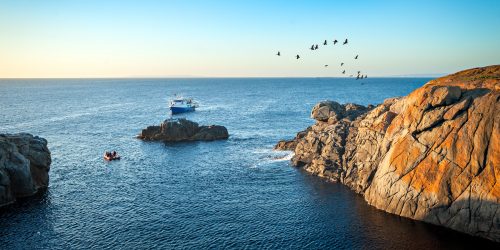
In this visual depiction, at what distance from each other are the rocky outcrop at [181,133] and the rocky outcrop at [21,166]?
145ft

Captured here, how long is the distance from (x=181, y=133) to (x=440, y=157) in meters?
83.1

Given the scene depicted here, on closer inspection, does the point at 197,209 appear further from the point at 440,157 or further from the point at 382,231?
the point at 440,157

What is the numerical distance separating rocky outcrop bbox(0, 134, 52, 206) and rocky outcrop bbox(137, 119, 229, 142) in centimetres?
4407

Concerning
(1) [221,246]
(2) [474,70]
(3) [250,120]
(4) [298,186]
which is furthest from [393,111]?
(3) [250,120]

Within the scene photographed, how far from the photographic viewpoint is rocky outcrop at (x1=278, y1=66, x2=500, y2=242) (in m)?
57.4

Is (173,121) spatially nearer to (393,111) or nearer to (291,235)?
(393,111)

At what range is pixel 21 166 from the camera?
2918 inches

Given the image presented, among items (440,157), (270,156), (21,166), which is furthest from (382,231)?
(21,166)

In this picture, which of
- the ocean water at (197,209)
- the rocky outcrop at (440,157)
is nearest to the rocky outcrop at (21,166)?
the ocean water at (197,209)

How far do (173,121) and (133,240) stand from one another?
7917 centimetres

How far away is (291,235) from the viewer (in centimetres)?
5694

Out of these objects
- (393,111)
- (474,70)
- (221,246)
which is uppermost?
(474,70)

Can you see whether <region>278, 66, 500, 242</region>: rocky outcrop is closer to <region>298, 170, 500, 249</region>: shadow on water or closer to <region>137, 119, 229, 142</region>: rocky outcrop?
<region>298, 170, 500, 249</region>: shadow on water

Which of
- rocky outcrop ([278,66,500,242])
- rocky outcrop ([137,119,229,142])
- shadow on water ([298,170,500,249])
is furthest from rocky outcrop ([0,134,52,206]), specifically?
rocky outcrop ([278,66,500,242])
